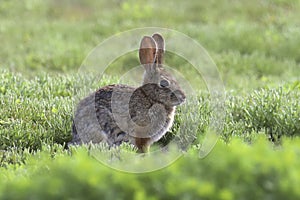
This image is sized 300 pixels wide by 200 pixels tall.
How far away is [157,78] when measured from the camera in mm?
6664

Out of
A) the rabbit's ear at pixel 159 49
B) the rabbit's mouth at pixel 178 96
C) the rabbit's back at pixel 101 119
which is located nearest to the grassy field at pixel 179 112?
the rabbit's back at pixel 101 119

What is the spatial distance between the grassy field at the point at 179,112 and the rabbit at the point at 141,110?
0.39 m

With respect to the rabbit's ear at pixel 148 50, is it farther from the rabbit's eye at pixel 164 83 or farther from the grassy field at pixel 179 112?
the grassy field at pixel 179 112

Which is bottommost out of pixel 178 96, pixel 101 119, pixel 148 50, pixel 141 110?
pixel 101 119

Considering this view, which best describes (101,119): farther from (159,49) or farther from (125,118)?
(159,49)

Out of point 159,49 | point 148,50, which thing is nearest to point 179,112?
point 159,49

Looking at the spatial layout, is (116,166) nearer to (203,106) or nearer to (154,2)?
(203,106)

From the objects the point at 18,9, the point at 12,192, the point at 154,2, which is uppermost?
the point at 154,2

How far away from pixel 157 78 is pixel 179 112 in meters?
1.04

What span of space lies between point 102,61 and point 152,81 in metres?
5.52

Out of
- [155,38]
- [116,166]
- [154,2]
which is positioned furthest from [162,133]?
[154,2]

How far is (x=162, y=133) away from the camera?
22.2ft

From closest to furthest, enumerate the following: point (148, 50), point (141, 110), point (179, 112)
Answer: point (148, 50) → point (141, 110) → point (179, 112)

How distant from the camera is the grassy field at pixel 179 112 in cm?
440
